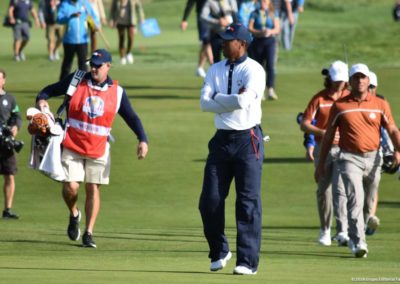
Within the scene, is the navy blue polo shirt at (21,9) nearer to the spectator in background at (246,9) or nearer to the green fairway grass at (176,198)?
the green fairway grass at (176,198)

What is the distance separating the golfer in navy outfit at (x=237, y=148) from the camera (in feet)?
40.2

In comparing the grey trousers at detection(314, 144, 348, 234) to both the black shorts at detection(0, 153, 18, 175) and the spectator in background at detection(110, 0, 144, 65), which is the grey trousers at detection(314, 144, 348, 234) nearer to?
the black shorts at detection(0, 153, 18, 175)

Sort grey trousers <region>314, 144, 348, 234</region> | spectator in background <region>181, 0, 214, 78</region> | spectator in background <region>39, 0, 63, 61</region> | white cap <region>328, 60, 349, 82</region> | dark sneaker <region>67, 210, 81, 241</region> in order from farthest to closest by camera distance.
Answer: spectator in background <region>39, 0, 63, 61</region>, spectator in background <region>181, 0, 214, 78</region>, white cap <region>328, 60, 349, 82</region>, dark sneaker <region>67, 210, 81, 241</region>, grey trousers <region>314, 144, 348, 234</region>

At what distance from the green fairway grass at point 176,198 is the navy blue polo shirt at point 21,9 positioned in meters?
1.16

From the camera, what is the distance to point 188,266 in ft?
43.0

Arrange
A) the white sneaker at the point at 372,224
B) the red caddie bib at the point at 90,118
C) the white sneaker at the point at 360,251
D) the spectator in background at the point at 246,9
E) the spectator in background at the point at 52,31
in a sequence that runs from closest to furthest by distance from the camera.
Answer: the white sneaker at the point at 360,251, the red caddie bib at the point at 90,118, the white sneaker at the point at 372,224, the spectator in background at the point at 246,9, the spectator in background at the point at 52,31

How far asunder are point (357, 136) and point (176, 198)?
21.9 feet

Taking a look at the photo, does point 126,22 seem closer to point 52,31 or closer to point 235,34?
point 52,31

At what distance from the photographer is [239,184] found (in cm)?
1239

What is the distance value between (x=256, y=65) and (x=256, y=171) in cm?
92

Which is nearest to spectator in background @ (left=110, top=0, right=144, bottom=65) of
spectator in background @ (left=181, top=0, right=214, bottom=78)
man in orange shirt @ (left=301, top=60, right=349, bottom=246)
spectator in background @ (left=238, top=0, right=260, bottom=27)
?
spectator in background @ (left=181, top=0, right=214, bottom=78)

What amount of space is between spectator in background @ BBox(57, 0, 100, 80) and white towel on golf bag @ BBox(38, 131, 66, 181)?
1069cm

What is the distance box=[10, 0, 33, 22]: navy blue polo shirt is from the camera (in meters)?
39.2

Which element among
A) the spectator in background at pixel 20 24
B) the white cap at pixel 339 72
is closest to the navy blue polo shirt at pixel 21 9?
the spectator in background at pixel 20 24
